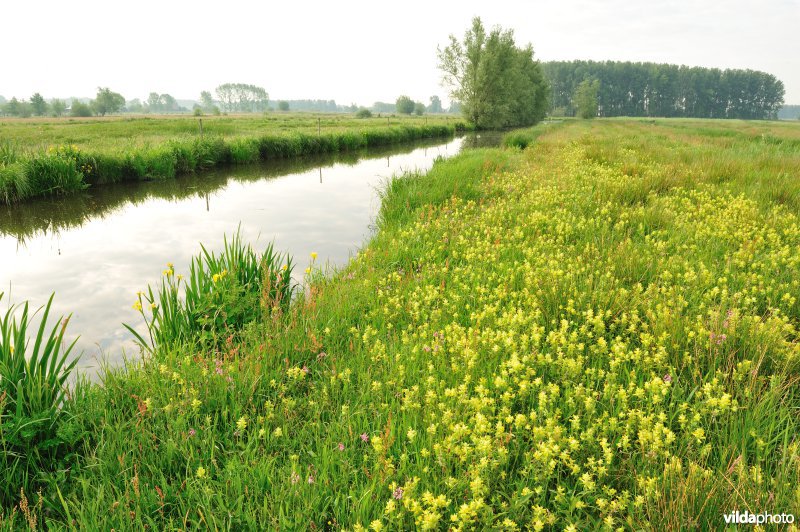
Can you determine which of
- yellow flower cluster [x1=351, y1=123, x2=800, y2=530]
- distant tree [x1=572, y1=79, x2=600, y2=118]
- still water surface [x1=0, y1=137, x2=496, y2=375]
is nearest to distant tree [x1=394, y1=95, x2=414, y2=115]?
distant tree [x1=572, y1=79, x2=600, y2=118]

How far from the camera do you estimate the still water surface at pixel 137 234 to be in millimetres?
6629

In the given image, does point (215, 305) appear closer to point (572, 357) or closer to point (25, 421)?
point (25, 421)

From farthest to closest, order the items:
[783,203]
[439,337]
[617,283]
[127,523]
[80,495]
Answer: [783,203]
[617,283]
[439,337]
[80,495]
[127,523]

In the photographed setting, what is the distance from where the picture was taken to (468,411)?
122 inches

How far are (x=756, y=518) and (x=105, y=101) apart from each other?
571 feet

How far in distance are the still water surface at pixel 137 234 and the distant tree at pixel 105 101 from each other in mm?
151713

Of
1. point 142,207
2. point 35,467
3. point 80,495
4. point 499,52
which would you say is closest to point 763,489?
point 80,495

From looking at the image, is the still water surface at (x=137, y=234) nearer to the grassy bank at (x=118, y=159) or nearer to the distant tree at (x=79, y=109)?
the grassy bank at (x=118, y=159)

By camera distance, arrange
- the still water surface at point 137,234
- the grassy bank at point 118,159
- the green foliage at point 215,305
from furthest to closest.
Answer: the grassy bank at point 118,159
the still water surface at point 137,234
the green foliage at point 215,305

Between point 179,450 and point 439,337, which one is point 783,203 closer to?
point 439,337

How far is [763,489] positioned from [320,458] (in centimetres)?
257

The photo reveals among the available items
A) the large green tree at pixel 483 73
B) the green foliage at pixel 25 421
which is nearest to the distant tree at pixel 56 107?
the large green tree at pixel 483 73

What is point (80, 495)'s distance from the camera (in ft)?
9.45

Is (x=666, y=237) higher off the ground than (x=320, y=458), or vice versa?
(x=666, y=237)
